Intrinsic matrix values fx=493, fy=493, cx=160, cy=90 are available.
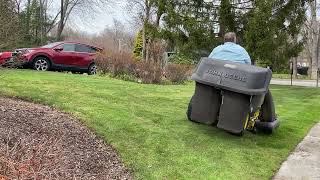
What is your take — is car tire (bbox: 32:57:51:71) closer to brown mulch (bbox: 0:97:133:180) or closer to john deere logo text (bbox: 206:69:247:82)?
brown mulch (bbox: 0:97:133:180)

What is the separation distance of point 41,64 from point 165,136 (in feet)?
40.4

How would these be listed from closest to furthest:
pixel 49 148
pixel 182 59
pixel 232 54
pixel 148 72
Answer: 1. pixel 49 148
2. pixel 232 54
3. pixel 148 72
4. pixel 182 59

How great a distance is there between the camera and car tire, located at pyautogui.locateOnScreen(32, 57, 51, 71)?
18484 mm

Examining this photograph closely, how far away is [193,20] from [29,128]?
15.3m

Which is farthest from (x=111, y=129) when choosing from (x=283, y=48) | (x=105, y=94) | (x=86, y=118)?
(x=283, y=48)

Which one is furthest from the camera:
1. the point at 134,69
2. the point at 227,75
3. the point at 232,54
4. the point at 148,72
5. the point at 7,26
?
the point at 134,69

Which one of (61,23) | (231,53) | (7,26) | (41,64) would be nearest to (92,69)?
(41,64)

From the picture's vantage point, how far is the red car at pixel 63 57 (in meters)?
18.5

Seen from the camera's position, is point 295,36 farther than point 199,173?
Yes

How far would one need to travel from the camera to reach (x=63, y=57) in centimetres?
1930

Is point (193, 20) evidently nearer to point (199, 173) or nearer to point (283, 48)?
point (283, 48)

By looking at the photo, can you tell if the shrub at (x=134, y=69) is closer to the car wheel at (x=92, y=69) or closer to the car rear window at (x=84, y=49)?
the car wheel at (x=92, y=69)

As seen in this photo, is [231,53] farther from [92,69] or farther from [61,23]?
[61,23]

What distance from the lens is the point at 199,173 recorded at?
5938mm
